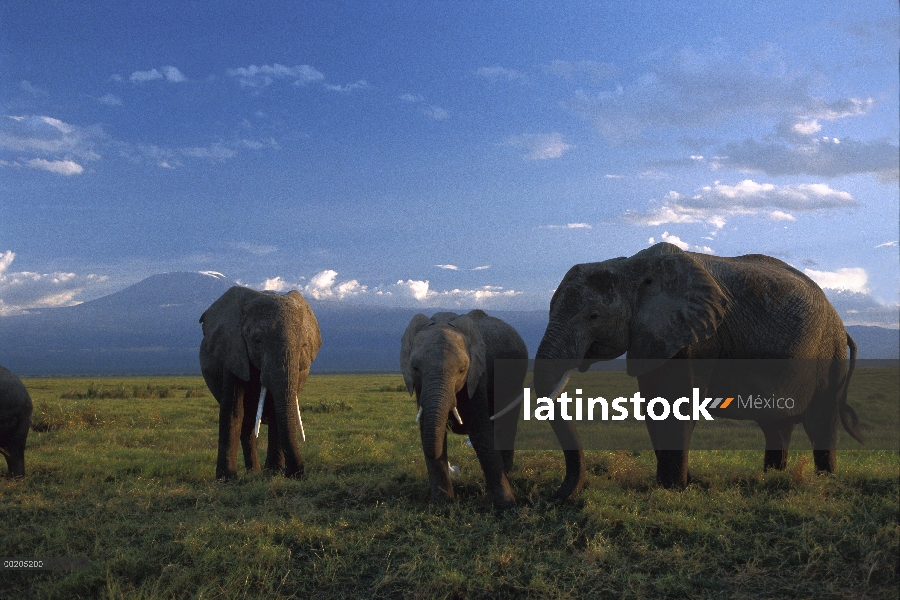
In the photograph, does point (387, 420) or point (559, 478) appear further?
point (387, 420)

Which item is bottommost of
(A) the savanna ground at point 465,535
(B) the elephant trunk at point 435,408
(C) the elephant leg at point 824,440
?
(A) the savanna ground at point 465,535

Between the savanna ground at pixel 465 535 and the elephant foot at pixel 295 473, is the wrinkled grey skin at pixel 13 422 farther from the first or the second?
the elephant foot at pixel 295 473

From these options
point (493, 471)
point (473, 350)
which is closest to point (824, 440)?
point (493, 471)

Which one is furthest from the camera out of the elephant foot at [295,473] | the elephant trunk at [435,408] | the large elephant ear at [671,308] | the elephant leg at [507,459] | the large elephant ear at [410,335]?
the elephant foot at [295,473]

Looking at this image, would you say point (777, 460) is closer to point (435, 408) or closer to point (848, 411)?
point (848, 411)

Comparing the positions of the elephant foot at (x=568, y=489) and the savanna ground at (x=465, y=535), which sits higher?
the elephant foot at (x=568, y=489)

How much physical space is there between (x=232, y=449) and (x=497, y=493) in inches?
207

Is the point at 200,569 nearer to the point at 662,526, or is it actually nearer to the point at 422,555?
the point at 422,555

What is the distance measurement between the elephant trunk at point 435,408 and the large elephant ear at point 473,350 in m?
0.59

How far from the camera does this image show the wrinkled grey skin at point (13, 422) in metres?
11.6

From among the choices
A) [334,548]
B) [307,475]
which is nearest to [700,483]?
[334,548]

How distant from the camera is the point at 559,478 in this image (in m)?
9.73

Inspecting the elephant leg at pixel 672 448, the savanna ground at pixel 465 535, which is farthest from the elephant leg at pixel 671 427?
the savanna ground at pixel 465 535

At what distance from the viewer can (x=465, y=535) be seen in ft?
24.5
